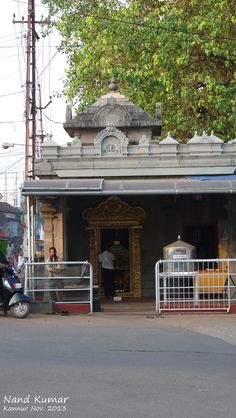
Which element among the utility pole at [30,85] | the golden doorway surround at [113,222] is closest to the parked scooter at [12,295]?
the golden doorway surround at [113,222]

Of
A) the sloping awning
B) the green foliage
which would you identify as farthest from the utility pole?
the sloping awning

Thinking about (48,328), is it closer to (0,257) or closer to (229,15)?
(0,257)

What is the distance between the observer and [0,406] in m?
6.59

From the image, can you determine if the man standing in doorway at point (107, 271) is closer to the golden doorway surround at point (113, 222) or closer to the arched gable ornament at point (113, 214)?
the golden doorway surround at point (113, 222)

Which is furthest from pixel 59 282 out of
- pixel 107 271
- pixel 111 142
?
pixel 111 142

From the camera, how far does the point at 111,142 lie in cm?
1848

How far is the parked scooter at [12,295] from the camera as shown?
48.1 feet

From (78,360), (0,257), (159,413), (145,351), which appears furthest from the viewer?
(0,257)

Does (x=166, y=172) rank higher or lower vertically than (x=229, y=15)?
lower

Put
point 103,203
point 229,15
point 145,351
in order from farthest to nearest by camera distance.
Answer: point 229,15 < point 103,203 < point 145,351

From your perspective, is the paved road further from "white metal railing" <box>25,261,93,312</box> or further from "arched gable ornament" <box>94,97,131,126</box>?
"arched gable ornament" <box>94,97,131,126</box>

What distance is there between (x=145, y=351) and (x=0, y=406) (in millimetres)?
3781

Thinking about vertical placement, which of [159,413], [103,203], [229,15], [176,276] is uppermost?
[229,15]

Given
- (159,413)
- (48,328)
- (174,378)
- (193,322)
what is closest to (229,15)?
(193,322)
